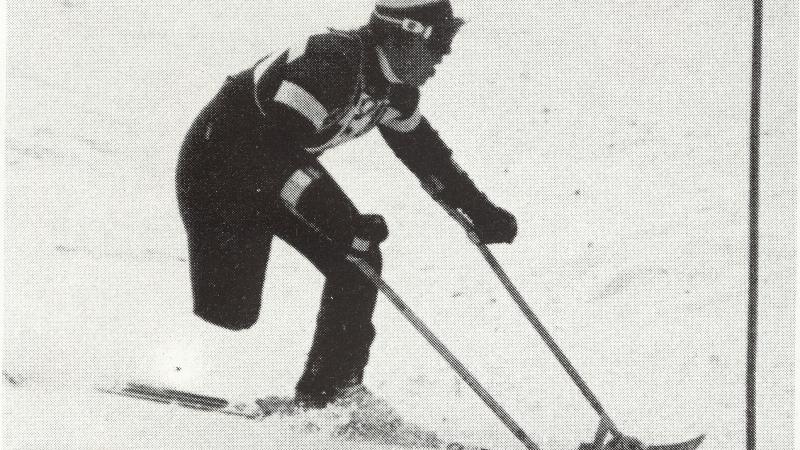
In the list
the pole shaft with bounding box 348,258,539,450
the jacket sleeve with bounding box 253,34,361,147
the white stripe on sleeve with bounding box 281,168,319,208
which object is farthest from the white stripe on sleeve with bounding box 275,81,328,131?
the pole shaft with bounding box 348,258,539,450

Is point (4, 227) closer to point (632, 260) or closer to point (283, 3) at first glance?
point (283, 3)

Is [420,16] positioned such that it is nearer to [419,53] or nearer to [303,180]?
[419,53]

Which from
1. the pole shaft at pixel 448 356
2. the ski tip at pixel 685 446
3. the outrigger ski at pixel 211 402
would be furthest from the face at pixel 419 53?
the ski tip at pixel 685 446

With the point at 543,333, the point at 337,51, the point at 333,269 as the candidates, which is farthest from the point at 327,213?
the point at 543,333

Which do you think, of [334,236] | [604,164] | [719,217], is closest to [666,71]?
[604,164]

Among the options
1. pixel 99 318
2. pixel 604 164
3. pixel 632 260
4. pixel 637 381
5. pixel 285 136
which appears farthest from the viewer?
pixel 604 164

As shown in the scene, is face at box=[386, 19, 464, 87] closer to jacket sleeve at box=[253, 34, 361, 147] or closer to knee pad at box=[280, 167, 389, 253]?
jacket sleeve at box=[253, 34, 361, 147]

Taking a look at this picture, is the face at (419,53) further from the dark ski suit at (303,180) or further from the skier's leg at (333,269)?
the skier's leg at (333,269)
